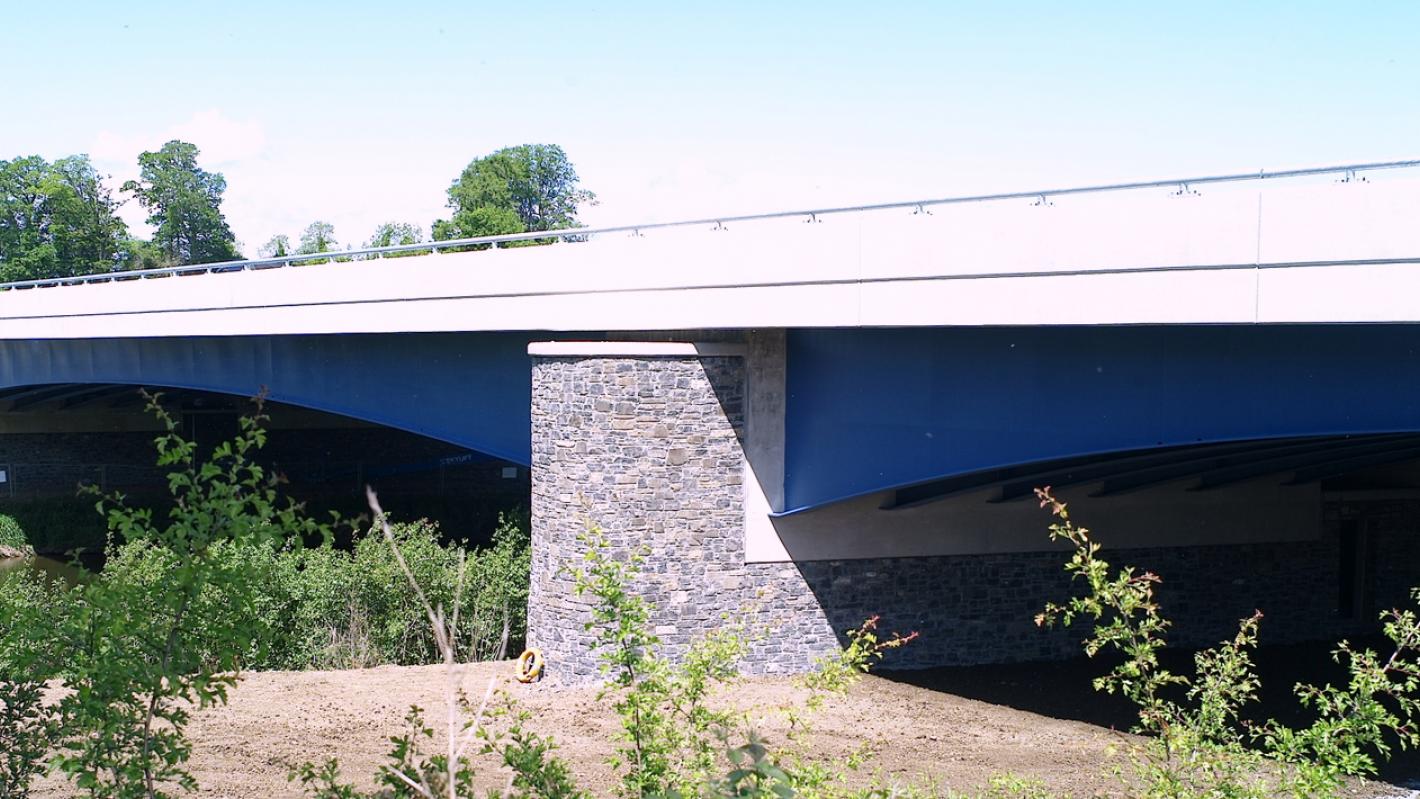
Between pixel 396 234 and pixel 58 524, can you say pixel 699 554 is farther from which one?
pixel 396 234

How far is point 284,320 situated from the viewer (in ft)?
66.4

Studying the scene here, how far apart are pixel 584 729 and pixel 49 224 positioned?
6575cm

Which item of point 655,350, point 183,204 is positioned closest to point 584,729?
point 655,350

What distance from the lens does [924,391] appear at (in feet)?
42.0

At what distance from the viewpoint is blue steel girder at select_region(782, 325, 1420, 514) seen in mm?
9688

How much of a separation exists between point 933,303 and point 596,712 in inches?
233

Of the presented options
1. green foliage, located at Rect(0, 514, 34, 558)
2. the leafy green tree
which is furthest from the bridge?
the leafy green tree

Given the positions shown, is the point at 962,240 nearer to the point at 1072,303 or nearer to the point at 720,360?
the point at 1072,303

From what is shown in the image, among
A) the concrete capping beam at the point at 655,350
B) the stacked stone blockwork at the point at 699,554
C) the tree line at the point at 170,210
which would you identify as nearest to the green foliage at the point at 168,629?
the stacked stone blockwork at the point at 699,554

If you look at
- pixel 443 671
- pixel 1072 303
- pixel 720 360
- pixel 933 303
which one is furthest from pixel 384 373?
pixel 1072 303

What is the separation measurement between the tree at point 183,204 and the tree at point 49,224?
4.78m

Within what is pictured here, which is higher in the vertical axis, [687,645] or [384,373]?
[384,373]

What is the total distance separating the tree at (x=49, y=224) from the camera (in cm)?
6488

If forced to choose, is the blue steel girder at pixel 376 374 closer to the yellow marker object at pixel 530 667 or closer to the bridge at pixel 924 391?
the bridge at pixel 924 391
